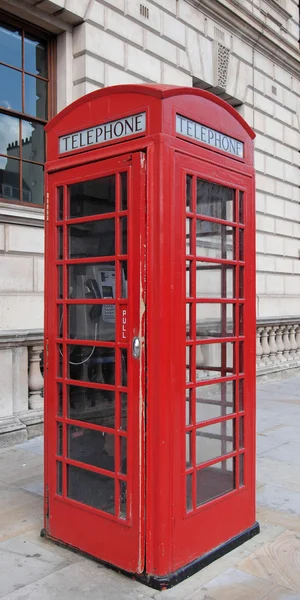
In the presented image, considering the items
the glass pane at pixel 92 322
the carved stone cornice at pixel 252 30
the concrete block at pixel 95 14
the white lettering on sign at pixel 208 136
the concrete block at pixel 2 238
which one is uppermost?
the carved stone cornice at pixel 252 30

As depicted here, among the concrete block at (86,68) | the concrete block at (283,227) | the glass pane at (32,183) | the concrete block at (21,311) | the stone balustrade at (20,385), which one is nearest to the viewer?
the stone balustrade at (20,385)

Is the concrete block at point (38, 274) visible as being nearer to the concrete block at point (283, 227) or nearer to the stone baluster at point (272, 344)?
the stone baluster at point (272, 344)

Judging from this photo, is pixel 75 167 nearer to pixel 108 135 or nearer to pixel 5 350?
pixel 108 135

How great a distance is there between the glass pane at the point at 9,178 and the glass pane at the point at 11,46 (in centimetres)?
117

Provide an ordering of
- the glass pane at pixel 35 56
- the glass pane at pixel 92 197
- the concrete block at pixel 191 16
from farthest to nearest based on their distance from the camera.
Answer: the concrete block at pixel 191 16
the glass pane at pixel 35 56
the glass pane at pixel 92 197

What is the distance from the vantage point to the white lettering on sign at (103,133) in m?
2.93

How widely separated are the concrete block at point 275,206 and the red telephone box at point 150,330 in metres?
8.24

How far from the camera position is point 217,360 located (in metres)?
3.50

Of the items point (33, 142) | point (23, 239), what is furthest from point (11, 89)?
point (23, 239)

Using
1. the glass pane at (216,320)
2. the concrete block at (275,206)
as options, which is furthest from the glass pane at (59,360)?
the concrete block at (275,206)

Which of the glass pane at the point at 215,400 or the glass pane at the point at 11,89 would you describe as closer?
the glass pane at the point at 215,400

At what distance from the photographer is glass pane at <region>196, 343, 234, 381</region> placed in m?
3.38

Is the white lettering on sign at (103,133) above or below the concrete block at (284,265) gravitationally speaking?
above

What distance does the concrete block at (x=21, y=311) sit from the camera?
6254mm
